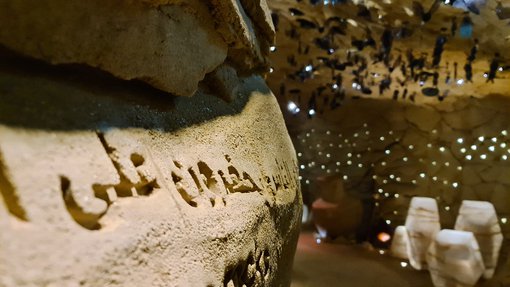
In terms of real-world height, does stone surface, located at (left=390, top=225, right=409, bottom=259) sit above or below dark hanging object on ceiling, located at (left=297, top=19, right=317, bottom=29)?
below

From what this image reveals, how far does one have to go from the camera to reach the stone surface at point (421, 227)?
5488 mm

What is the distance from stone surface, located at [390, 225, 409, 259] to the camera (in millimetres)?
6379

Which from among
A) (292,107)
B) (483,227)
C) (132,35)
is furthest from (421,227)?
(132,35)

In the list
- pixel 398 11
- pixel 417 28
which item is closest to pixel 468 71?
pixel 417 28

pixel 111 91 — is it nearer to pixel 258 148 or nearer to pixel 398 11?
pixel 258 148

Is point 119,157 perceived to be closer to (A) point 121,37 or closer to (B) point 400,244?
(A) point 121,37

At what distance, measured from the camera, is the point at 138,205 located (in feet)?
2.63

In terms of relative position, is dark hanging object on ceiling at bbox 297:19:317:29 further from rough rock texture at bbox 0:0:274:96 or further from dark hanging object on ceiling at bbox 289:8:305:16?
rough rock texture at bbox 0:0:274:96

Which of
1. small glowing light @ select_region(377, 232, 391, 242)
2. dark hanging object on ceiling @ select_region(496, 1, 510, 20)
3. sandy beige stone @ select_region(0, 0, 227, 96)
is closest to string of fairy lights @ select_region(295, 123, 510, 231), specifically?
small glowing light @ select_region(377, 232, 391, 242)

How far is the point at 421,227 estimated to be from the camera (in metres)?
5.52

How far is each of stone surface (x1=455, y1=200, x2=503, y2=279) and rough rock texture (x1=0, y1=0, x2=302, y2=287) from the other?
4.48 metres

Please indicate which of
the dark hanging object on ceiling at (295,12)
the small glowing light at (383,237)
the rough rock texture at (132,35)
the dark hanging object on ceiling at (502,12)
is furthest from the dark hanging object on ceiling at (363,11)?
the small glowing light at (383,237)

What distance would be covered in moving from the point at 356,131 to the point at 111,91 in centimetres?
788

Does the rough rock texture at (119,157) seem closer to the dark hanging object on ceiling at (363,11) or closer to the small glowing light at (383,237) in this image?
the dark hanging object on ceiling at (363,11)
